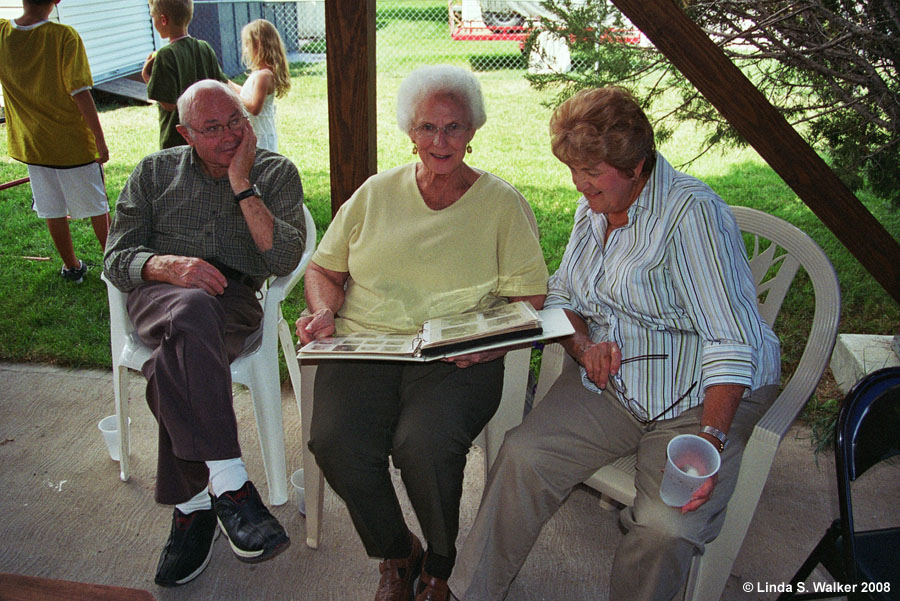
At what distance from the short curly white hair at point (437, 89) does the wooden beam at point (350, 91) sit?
0.38 metres

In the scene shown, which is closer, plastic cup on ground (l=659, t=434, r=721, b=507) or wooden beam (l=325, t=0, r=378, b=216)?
plastic cup on ground (l=659, t=434, r=721, b=507)

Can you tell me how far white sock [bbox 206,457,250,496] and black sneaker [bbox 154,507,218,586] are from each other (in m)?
0.10

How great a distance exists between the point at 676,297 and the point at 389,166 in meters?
5.04

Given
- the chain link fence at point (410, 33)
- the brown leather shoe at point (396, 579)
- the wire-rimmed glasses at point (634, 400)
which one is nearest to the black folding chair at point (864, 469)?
the wire-rimmed glasses at point (634, 400)

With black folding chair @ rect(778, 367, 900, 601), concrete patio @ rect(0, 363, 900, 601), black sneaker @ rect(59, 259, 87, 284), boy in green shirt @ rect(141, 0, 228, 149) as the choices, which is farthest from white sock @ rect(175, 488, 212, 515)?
black sneaker @ rect(59, 259, 87, 284)

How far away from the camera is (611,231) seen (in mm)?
2092

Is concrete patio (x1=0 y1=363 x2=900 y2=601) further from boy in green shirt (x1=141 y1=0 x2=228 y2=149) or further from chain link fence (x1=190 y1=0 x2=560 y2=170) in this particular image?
chain link fence (x1=190 y1=0 x2=560 y2=170)

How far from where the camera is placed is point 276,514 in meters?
2.53

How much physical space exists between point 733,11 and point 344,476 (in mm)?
2609

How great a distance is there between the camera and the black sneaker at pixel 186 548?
7.24 ft

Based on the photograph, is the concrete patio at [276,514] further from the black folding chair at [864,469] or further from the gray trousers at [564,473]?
the black folding chair at [864,469]

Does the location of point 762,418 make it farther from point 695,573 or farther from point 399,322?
point 399,322

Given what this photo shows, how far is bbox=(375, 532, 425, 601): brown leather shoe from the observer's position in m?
2.08

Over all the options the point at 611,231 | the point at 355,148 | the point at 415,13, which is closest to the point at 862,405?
the point at 611,231
